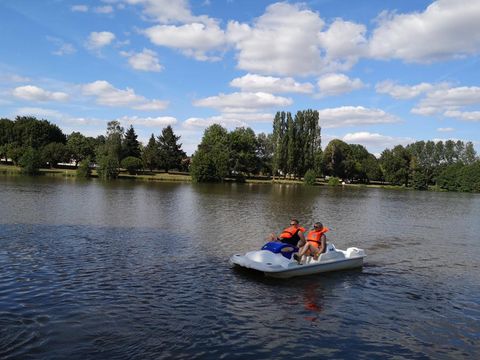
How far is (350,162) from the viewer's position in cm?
14850

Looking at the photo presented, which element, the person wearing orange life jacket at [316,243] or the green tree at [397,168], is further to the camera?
the green tree at [397,168]

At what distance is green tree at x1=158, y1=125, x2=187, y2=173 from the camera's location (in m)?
127

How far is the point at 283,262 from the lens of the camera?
16750 millimetres

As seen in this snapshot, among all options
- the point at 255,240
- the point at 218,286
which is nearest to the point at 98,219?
the point at 255,240

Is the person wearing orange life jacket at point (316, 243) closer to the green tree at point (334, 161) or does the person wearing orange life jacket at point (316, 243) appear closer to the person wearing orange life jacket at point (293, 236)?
the person wearing orange life jacket at point (293, 236)

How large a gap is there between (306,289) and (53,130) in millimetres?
135426

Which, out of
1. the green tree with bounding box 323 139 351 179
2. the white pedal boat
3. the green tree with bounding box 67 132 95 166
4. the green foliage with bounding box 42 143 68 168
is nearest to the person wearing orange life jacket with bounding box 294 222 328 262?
the white pedal boat

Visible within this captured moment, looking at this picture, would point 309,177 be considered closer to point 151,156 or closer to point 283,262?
point 151,156

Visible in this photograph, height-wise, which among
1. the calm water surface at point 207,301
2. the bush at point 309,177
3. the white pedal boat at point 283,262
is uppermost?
the bush at point 309,177

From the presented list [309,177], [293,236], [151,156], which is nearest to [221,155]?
[151,156]

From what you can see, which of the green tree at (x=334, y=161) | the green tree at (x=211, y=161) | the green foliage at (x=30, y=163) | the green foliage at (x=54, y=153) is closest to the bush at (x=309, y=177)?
the green tree at (x=211, y=161)

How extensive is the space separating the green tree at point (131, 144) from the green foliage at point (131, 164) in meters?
5.93

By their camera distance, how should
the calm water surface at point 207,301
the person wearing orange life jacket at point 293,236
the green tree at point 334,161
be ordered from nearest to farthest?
the calm water surface at point 207,301 < the person wearing orange life jacket at point 293,236 < the green tree at point 334,161

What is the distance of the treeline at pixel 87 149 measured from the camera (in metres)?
104
